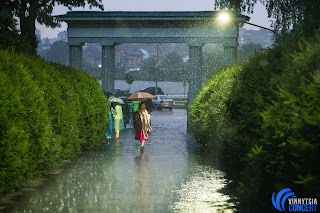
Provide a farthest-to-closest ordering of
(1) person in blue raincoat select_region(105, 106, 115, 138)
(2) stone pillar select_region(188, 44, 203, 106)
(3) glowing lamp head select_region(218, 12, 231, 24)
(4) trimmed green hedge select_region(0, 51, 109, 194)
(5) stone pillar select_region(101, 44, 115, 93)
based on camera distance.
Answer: (5) stone pillar select_region(101, 44, 115, 93) → (2) stone pillar select_region(188, 44, 203, 106) → (3) glowing lamp head select_region(218, 12, 231, 24) → (1) person in blue raincoat select_region(105, 106, 115, 138) → (4) trimmed green hedge select_region(0, 51, 109, 194)

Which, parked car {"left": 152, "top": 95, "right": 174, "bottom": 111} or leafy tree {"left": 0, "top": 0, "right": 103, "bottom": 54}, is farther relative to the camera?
parked car {"left": 152, "top": 95, "right": 174, "bottom": 111}

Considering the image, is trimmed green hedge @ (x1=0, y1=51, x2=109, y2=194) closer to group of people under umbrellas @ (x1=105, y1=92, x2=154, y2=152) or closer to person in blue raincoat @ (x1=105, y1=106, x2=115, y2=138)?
group of people under umbrellas @ (x1=105, y1=92, x2=154, y2=152)

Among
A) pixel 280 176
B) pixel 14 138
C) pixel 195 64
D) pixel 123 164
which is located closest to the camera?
pixel 280 176

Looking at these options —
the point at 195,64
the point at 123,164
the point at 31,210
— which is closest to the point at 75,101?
the point at 123,164

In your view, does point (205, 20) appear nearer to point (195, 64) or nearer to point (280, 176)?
point (195, 64)

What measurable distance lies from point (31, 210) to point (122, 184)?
10.0ft

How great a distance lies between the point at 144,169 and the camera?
1488 centimetres

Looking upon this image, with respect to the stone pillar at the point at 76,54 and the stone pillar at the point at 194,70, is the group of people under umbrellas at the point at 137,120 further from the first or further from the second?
the stone pillar at the point at 76,54

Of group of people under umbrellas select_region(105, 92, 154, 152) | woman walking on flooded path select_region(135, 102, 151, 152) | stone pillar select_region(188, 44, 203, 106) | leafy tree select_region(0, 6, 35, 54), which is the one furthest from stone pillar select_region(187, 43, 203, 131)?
woman walking on flooded path select_region(135, 102, 151, 152)

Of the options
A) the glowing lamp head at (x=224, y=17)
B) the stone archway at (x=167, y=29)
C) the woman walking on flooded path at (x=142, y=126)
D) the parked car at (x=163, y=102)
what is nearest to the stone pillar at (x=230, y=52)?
the stone archway at (x=167, y=29)

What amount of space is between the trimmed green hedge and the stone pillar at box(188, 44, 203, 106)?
1539cm

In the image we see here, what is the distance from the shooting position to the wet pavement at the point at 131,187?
9.70m

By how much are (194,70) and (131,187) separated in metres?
23.7

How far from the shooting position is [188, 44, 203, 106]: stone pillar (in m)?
34.6
